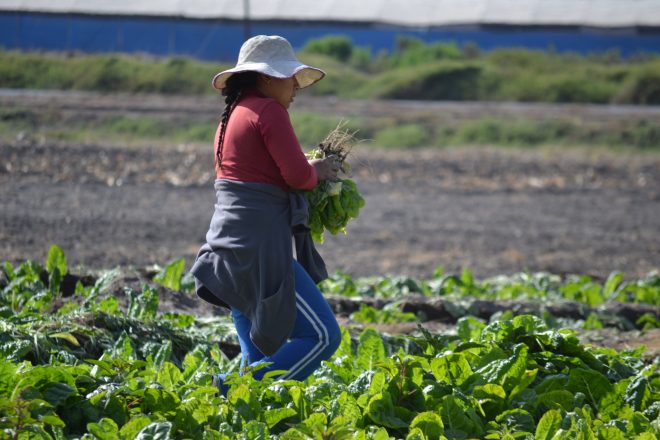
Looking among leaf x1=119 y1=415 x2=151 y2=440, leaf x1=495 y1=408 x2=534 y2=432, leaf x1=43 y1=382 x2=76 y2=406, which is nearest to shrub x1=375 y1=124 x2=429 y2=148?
leaf x1=495 y1=408 x2=534 y2=432

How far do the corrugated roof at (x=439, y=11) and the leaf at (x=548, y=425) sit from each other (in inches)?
1120

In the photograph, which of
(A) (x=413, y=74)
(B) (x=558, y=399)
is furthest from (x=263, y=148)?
(A) (x=413, y=74)

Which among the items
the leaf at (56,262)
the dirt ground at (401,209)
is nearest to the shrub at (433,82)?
the dirt ground at (401,209)

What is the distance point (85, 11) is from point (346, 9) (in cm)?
977

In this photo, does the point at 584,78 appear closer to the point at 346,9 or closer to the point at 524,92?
the point at 524,92

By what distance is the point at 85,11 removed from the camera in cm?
2822

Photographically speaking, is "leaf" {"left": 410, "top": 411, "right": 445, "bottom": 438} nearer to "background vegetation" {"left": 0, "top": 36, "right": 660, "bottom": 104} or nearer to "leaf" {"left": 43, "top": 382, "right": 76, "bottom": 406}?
"leaf" {"left": 43, "top": 382, "right": 76, "bottom": 406}

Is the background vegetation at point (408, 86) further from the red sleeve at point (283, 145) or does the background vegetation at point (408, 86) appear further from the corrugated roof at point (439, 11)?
the red sleeve at point (283, 145)

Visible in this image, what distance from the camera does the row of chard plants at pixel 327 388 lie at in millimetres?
3711

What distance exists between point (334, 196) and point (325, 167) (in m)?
0.15

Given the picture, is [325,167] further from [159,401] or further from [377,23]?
[377,23]

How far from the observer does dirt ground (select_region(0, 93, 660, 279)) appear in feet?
32.8

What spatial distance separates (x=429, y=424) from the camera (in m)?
3.84

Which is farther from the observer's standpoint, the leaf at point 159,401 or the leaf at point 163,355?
the leaf at point 163,355
